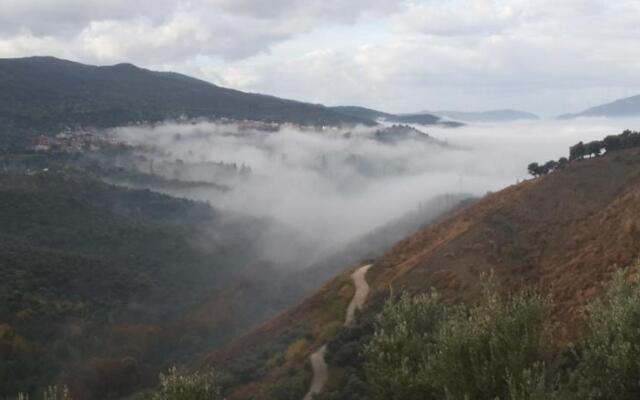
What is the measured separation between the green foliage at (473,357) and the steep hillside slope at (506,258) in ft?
35.0

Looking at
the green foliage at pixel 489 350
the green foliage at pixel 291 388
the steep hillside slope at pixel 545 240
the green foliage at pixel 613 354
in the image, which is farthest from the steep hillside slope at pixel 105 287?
the green foliage at pixel 613 354

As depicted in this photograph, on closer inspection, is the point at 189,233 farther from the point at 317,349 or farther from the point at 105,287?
the point at 317,349

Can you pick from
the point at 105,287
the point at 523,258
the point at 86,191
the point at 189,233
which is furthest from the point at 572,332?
the point at 86,191

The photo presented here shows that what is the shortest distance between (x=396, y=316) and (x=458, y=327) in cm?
334

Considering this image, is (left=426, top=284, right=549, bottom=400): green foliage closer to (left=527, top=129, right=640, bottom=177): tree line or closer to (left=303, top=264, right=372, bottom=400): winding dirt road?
(left=303, top=264, right=372, bottom=400): winding dirt road

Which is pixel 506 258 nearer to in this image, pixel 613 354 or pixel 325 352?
pixel 325 352

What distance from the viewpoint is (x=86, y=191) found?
411 feet

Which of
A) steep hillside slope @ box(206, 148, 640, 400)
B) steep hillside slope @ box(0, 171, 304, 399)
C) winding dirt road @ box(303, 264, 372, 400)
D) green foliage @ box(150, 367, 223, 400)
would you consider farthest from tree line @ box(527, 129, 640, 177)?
green foliage @ box(150, 367, 223, 400)

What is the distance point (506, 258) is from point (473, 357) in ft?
88.9

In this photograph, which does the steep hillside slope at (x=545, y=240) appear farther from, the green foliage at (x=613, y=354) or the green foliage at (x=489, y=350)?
the green foliage at (x=489, y=350)

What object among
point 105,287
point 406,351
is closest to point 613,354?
point 406,351

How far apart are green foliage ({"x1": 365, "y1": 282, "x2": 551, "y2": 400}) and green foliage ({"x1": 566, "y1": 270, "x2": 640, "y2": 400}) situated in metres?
0.94

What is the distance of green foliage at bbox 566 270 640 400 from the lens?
527 inches

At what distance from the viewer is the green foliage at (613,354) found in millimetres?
13383
